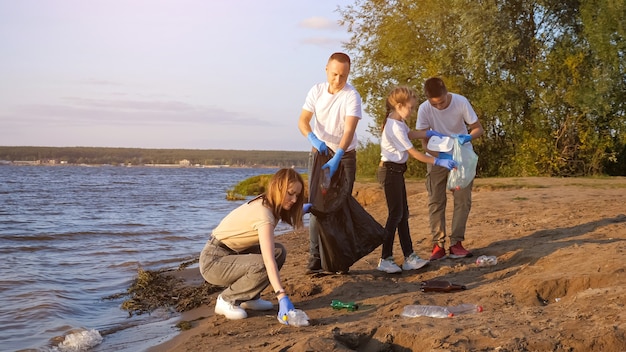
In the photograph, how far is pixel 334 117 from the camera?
6637 millimetres

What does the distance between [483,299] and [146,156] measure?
155337mm

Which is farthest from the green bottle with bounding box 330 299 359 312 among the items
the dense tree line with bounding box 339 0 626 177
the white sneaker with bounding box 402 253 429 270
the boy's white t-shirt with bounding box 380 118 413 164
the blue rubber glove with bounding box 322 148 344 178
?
the dense tree line with bounding box 339 0 626 177

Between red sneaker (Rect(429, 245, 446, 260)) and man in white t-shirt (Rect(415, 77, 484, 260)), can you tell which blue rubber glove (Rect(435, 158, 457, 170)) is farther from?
red sneaker (Rect(429, 245, 446, 260))

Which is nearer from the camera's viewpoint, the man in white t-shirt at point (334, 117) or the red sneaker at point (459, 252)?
the man in white t-shirt at point (334, 117)

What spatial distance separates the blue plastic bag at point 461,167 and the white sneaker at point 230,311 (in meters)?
2.86

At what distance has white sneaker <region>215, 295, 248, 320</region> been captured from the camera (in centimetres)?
579

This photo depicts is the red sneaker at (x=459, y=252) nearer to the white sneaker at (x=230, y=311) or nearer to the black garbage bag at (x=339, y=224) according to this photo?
the black garbage bag at (x=339, y=224)

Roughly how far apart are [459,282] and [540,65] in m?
14.9

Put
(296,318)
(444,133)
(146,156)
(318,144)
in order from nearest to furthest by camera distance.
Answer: (296,318) → (318,144) → (444,133) → (146,156)

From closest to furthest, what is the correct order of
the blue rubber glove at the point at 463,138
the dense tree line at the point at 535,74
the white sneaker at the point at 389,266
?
the white sneaker at the point at 389,266, the blue rubber glove at the point at 463,138, the dense tree line at the point at 535,74

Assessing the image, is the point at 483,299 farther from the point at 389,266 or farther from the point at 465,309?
the point at 389,266

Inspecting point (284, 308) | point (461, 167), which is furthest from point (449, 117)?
point (284, 308)

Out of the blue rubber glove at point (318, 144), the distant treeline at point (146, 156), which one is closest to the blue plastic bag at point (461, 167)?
the blue rubber glove at point (318, 144)

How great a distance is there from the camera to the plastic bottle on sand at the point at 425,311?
5391 millimetres
